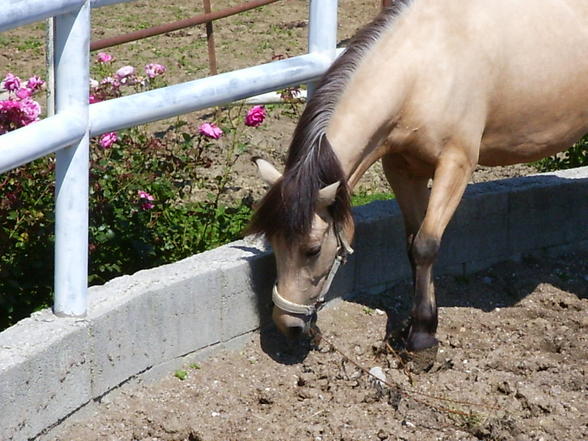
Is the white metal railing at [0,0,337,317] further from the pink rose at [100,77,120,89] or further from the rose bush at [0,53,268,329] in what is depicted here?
the pink rose at [100,77,120,89]

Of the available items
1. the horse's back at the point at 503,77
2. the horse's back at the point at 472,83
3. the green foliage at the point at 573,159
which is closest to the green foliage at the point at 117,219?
the horse's back at the point at 472,83

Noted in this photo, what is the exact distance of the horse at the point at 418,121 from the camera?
4391 mm

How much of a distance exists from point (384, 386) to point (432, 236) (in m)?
0.68

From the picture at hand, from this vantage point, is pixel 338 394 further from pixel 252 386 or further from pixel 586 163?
pixel 586 163

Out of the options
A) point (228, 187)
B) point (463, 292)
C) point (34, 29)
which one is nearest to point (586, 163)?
point (463, 292)

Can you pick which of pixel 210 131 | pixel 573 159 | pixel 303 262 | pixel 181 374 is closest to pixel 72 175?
pixel 181 374

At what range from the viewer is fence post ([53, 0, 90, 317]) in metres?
3.76

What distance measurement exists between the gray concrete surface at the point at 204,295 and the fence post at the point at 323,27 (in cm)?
76

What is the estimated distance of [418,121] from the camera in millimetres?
4551

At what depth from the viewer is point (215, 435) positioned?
395 centimetres

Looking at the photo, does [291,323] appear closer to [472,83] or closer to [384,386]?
[384,386]

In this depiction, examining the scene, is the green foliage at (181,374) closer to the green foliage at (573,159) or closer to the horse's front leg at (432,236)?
the horse's front leg at (432,236)

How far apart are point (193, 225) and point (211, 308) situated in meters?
0.80

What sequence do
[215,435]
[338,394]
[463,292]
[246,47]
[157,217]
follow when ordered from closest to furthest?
1. [215,435]
2. [338,394]
3. [157,217]
4. [463,292]
5. [246,47]
